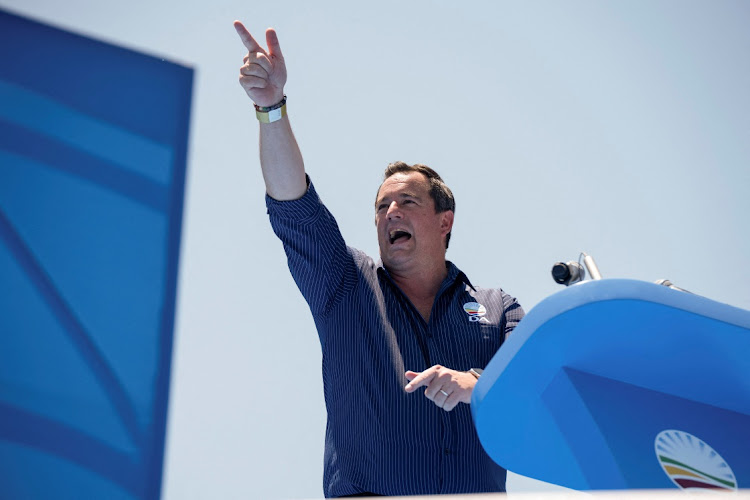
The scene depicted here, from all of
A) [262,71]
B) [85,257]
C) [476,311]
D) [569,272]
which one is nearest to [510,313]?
[476,311]

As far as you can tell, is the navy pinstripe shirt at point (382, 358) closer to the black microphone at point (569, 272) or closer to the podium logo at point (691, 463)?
the black microphone at point (569, 272)

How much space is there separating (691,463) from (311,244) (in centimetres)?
104

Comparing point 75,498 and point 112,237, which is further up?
point 112,237

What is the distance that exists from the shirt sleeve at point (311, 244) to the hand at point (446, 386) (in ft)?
1.79

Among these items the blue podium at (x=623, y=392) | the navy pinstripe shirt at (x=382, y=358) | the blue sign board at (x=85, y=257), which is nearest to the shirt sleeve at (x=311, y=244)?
the navy pinstripe shirt at (x=382, y=358)

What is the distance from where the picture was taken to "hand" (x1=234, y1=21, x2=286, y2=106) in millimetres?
1566

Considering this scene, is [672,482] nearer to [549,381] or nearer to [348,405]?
[549,381]

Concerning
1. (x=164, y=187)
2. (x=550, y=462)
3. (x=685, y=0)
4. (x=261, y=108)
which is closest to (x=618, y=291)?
(x=550, y=462)

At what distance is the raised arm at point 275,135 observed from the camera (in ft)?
5.18

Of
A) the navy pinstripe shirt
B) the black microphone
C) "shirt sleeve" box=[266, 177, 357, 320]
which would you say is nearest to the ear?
the navy pinstripe shirt

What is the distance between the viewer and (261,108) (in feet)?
5.29

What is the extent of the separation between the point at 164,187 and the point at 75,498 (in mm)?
1202

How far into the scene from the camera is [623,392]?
0.84 meters

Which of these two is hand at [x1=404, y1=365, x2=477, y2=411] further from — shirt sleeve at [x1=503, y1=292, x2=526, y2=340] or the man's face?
the man's face
